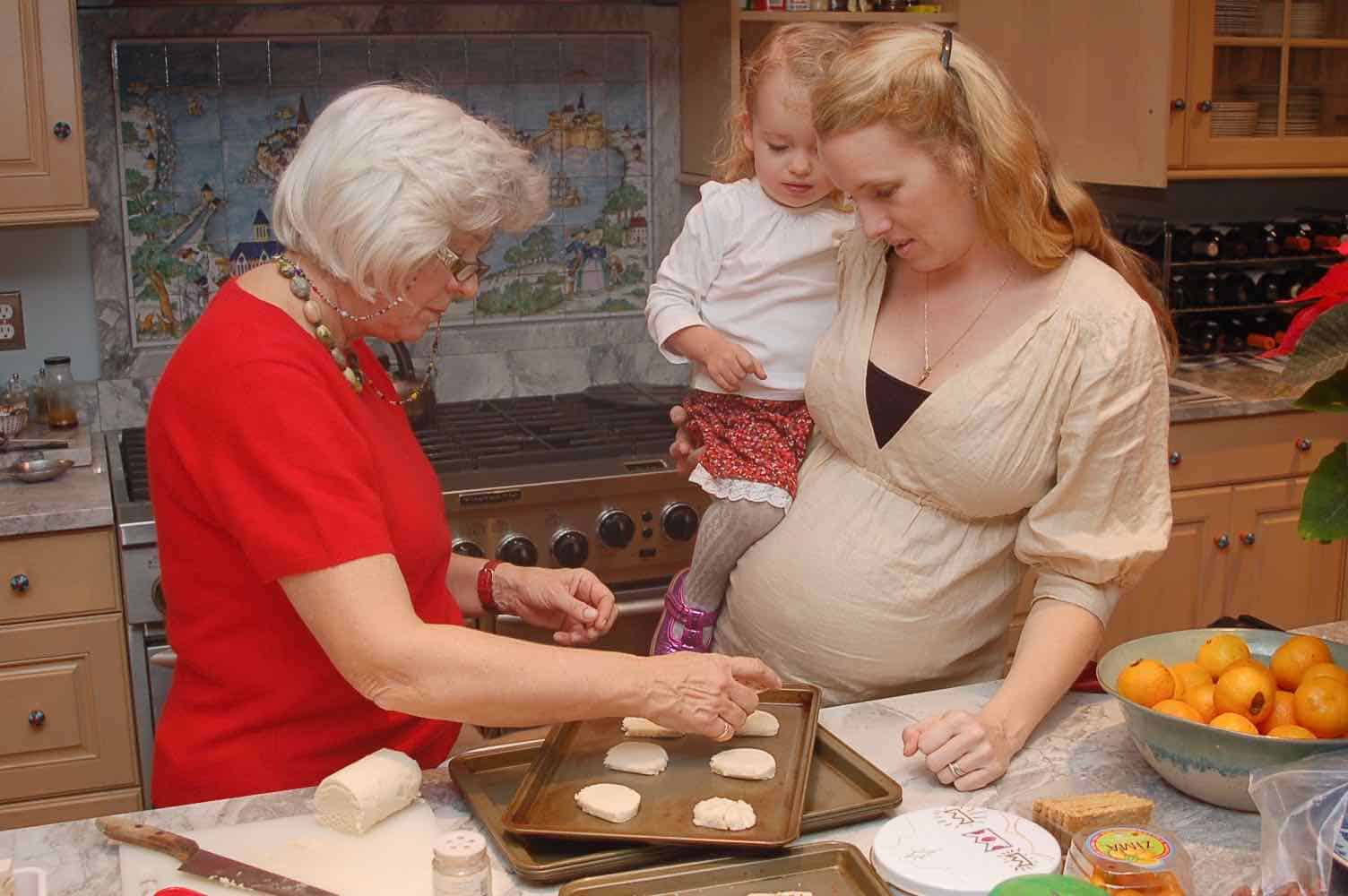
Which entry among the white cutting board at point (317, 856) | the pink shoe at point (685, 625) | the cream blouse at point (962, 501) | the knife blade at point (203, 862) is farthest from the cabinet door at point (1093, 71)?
the knife blade at point (203, 862)

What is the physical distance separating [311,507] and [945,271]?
35.3 inches

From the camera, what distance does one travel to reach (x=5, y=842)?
1.41 meters

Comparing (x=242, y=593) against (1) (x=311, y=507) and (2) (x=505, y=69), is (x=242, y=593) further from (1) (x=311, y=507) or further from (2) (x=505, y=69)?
(2) (x=505, y=69)

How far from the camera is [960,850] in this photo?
1329 millimetres

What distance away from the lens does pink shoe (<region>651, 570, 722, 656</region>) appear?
2125 mm

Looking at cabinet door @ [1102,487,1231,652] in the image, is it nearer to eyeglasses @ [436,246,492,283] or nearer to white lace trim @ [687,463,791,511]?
white lace trim @ [687,463,791,511]

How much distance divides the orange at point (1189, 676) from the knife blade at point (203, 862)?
2.86 ft

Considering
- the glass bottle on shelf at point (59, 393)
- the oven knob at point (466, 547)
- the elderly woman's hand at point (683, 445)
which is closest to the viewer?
the elderly woman's hand at point (683, 445)

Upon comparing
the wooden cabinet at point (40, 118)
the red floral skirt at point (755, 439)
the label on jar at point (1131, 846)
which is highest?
the wooden cabinet at point (40, 118)

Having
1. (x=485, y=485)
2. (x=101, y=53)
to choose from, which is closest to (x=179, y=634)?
(x=485, y=485)

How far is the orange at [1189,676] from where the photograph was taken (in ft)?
4.90

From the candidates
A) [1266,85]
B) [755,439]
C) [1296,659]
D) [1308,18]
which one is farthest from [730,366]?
[1308,18]

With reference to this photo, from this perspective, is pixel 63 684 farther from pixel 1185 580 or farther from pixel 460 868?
pixel 1185 580

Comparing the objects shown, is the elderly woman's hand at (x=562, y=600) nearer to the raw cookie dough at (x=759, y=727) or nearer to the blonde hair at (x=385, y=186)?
the raw cookie dough at (x=759, y=727)
